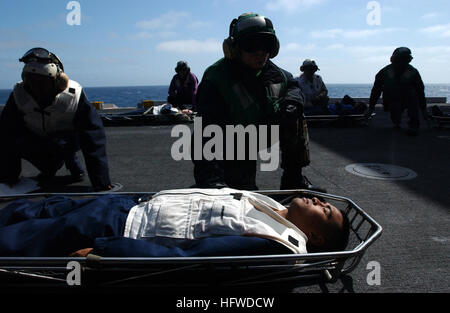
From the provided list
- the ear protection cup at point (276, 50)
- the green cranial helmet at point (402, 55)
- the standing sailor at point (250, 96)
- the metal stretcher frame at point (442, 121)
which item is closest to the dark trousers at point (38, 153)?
the standing sailor at point (250, 96)

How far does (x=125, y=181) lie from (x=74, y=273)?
10.2 feet

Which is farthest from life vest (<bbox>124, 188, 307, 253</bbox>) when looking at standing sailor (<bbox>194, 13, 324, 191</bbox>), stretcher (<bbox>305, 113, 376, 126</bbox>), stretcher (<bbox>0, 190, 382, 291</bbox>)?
stretcher (<bbox>305, 113, 376, 126</bbox>)

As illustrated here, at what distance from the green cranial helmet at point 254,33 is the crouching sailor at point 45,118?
213 centimetres

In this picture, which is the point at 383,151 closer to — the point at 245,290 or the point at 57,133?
the point at 245,290

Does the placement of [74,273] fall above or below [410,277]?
above

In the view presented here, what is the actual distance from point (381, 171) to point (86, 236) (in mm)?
4344

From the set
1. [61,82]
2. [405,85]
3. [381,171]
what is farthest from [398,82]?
[61,82]

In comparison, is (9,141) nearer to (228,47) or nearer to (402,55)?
(228,47)

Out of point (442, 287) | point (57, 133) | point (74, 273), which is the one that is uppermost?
point (57, 133)

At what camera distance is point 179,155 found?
20.3ft

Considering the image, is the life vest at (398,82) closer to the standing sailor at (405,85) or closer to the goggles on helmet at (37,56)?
the standing sailor at (405,85)

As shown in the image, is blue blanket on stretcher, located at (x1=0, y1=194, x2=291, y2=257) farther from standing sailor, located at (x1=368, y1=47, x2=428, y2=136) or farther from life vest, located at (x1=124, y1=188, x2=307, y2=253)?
standing sailor, located at (x1=368, y1=47, x2=428, y2=136)
